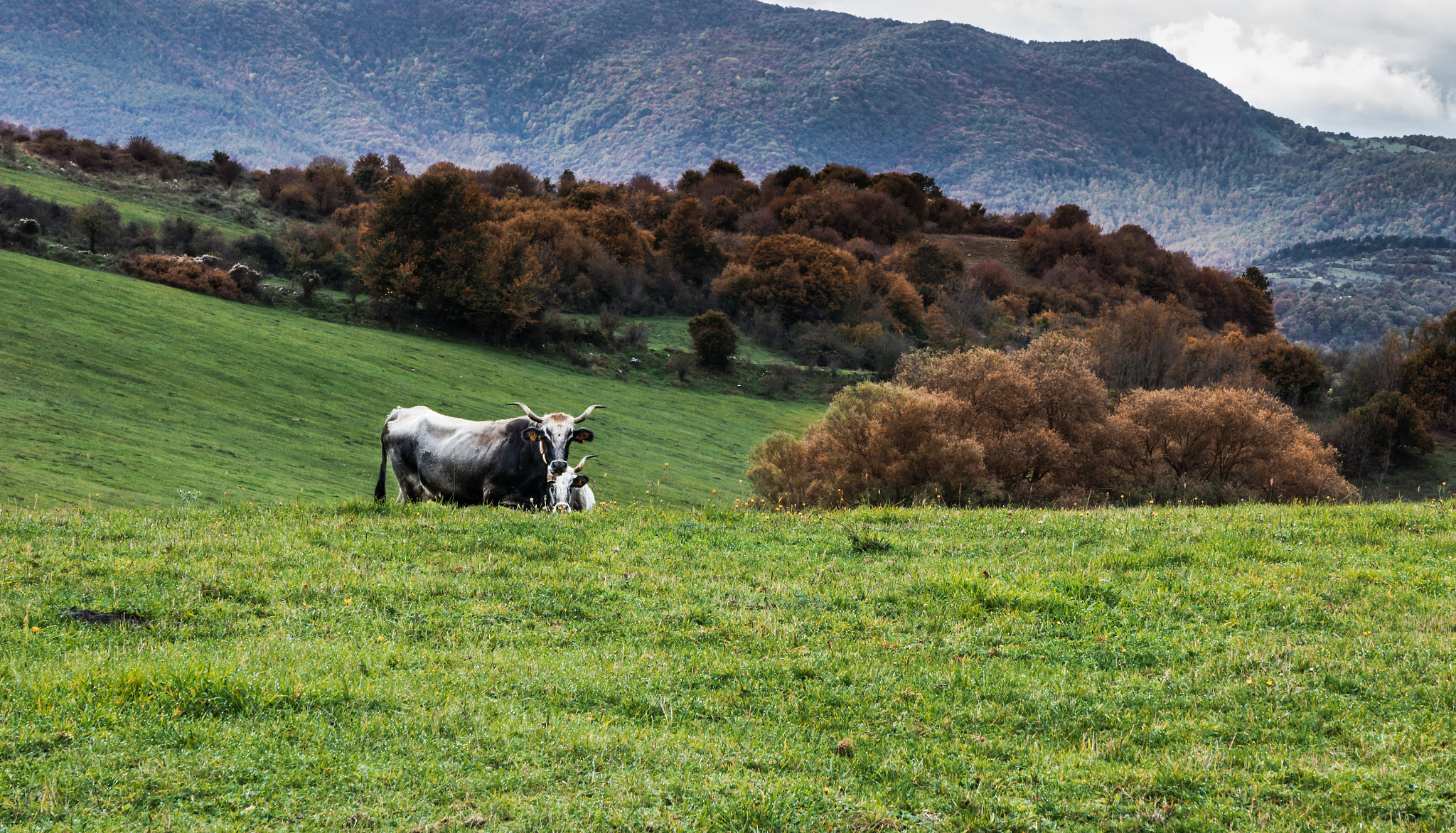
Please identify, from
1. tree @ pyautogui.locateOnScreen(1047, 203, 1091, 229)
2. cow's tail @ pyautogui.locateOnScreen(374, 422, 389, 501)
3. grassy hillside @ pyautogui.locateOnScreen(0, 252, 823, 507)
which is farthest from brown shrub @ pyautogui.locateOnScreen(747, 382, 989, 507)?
tree @ pyautogui.locateOnScreen(1047, 203, 1091, 229)

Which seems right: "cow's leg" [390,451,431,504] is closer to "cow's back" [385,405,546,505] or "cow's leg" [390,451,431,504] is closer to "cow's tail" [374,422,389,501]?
"cow's back" [385,405,546,505]

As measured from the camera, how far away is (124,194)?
84.8 m

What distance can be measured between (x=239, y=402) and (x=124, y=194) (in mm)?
54656

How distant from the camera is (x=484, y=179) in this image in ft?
438

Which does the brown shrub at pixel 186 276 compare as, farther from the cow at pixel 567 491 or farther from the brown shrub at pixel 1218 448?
the brown shrub at pixel 1218 448

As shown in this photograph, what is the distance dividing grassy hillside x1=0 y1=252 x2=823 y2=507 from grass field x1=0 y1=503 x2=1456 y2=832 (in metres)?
12.0

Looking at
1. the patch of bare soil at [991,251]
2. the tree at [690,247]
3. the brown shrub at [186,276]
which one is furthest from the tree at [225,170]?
the patch of bare soil at [991,251]

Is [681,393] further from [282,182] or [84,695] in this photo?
[84,695]

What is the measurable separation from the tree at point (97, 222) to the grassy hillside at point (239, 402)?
10249 millimetres

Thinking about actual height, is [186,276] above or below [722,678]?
above

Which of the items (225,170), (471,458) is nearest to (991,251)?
(225,170)

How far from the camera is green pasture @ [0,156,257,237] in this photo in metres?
73.1

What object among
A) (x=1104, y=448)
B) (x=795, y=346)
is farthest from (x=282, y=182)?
(x=1104, y=448)

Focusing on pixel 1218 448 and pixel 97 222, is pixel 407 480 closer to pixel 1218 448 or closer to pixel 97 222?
pixel 1218 448
